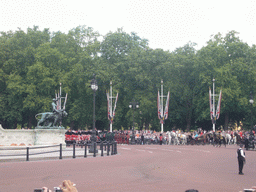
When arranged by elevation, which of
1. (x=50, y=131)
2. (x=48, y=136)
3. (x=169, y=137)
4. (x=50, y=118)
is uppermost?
(x=50, y=118)

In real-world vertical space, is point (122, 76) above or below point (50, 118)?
above

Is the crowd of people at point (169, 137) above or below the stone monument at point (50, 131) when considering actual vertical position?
below

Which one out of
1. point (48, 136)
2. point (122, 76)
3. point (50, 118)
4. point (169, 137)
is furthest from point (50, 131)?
point (122, 76)

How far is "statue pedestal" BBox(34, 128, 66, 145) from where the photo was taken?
33.0m

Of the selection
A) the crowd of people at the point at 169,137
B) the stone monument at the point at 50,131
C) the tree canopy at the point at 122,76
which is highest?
the tree canopy at the point at 122,76

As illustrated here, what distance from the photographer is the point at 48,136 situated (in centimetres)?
3353

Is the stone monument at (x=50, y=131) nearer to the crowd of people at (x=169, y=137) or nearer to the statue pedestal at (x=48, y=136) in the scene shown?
the statue pedestal at (x=48, y=136)

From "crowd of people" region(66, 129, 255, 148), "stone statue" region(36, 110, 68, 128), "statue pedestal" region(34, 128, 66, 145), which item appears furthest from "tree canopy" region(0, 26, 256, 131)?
"statue pedestal" region(34, 128, 66, 145)

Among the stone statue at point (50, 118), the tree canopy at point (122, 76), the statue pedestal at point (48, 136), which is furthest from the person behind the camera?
the tree canopy at point (122, 76)

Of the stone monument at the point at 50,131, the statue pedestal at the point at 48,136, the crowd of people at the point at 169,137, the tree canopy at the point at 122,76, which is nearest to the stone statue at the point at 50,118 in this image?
the stone monument at the point at 50,131

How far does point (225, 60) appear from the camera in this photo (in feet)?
215

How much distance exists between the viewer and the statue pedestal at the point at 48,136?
108ft

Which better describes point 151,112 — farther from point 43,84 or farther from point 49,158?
point 49,158

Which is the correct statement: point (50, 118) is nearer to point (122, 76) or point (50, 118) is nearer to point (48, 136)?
point (48, 136)
